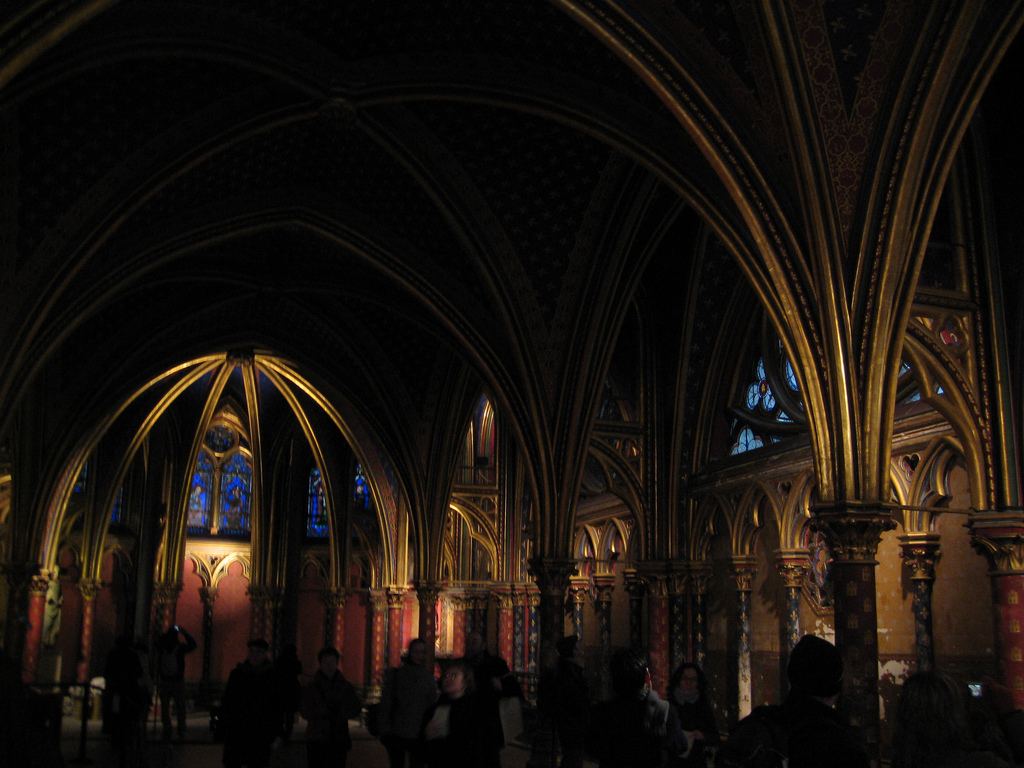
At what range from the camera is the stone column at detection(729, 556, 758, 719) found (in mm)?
14562

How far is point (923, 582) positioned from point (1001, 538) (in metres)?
1.86

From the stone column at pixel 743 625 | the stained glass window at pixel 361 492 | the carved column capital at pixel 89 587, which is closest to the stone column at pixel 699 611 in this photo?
the stone column at pixel 743 625


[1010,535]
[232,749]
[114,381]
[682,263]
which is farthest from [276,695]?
[114,381]

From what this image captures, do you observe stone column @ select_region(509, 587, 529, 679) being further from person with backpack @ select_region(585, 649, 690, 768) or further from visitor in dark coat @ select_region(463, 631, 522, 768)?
person with backpack @ select_region(585, 649, 690, 768)

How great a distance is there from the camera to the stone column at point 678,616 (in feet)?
49.4

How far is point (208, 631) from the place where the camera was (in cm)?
2834

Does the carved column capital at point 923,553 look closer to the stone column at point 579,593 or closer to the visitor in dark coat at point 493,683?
the visitor in dark coat at point 493,683

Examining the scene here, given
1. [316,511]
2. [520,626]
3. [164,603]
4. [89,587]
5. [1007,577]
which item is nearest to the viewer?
[1007,577]

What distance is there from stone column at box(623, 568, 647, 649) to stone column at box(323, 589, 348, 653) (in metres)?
12.2

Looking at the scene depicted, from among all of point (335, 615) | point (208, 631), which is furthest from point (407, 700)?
point (208, 631)

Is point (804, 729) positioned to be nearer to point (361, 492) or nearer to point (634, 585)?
point (634, 585)

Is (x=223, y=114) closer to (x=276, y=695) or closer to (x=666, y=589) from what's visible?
(x=276, y=695)

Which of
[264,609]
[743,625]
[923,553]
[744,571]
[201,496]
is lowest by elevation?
[264,609]

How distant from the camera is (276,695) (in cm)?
709
